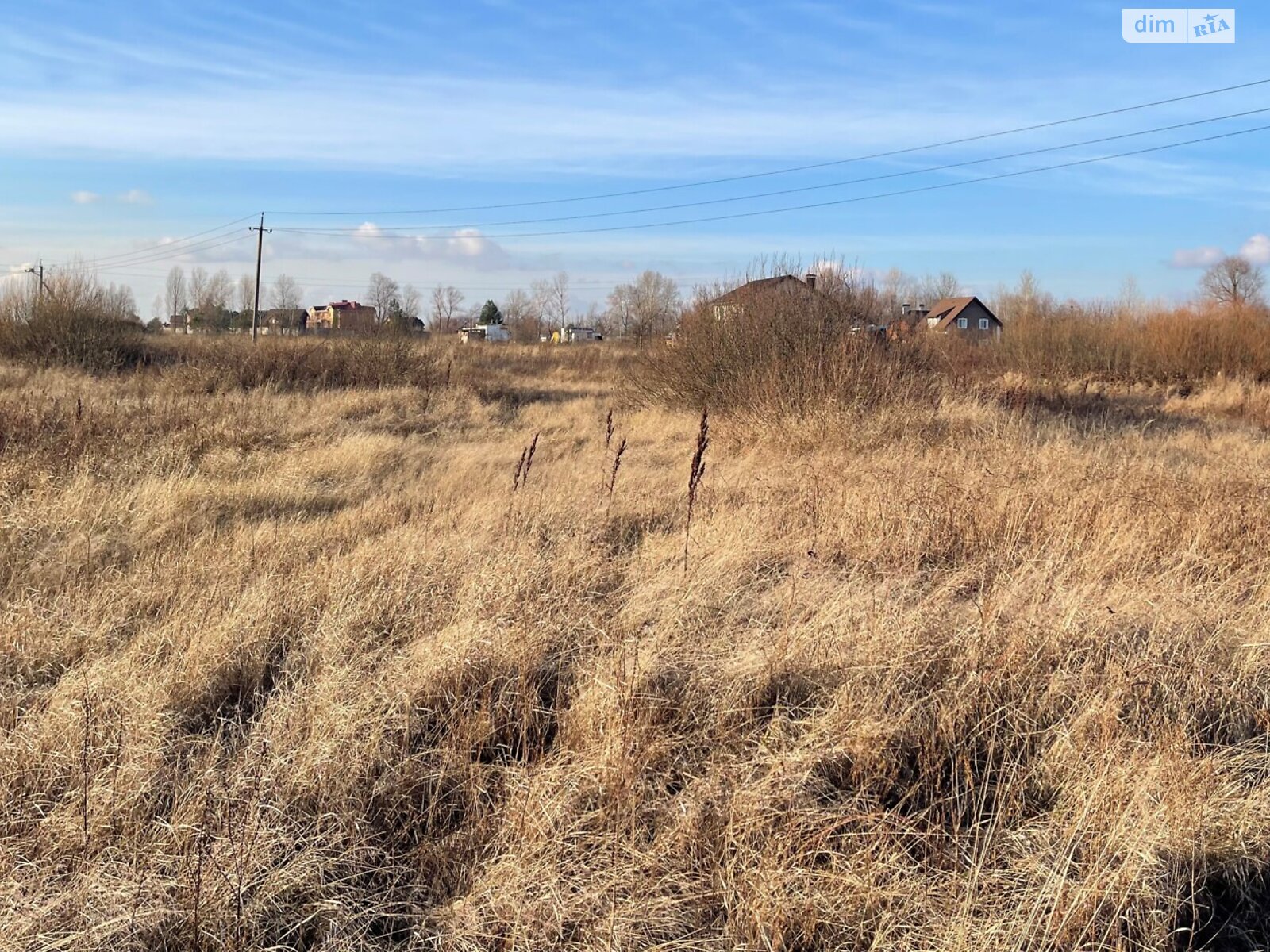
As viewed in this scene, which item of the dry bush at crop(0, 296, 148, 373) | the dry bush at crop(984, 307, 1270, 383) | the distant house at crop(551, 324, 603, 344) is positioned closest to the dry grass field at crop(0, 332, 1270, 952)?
the dry bush at crop(0, 296, 148, 373)

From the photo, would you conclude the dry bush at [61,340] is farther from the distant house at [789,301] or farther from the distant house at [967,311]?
the distant house at [967,311]

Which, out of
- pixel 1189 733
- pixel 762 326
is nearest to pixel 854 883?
pixel 1189 733

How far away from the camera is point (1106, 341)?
81.1 ft

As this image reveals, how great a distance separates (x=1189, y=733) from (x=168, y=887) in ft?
11.1

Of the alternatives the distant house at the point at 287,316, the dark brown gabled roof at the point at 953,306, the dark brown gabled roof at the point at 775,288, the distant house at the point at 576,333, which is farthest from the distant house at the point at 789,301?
the distant house at the point at 576,333

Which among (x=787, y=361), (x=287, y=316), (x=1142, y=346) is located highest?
(x=287, y=316)

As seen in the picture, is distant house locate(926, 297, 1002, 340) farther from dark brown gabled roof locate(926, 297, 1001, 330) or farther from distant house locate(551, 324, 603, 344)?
distant house locate(551, 324, 603, 344)

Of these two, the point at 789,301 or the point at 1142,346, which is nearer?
the point at 789,301

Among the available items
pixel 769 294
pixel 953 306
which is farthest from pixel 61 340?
pixel 953 306

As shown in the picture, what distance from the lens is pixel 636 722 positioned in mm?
2871

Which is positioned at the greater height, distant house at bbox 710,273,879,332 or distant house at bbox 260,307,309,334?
distant house at bbox 260,307,309,334

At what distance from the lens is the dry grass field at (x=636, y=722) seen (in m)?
2.12

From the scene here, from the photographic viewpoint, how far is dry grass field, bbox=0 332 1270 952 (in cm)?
212

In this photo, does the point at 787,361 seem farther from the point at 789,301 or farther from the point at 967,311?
the point at 967,311
